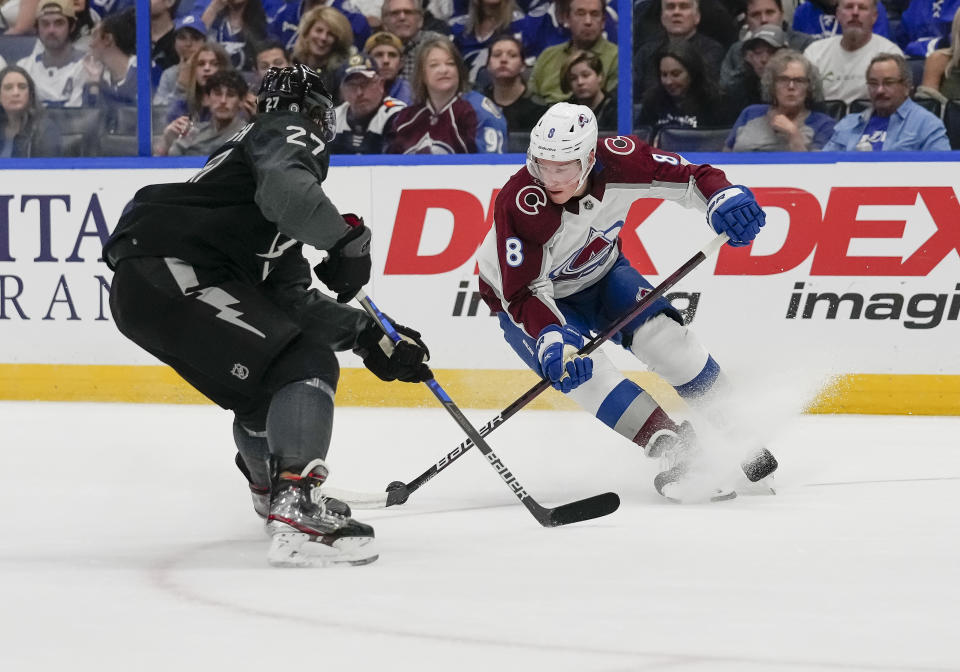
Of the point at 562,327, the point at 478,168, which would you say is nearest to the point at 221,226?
the point at 562,327

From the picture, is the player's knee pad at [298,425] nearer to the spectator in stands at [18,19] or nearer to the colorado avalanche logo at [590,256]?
the colorado avalanche logo at [590,256]

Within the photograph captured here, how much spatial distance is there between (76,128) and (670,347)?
3453 mm

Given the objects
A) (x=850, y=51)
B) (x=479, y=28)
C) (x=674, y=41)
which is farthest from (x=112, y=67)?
(x=850, y=51)

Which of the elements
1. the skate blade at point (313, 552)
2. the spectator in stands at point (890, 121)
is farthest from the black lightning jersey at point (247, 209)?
the spectator in stands at point (890, 121)

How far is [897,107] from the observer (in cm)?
525

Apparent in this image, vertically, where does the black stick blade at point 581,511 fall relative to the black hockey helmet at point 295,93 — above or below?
below

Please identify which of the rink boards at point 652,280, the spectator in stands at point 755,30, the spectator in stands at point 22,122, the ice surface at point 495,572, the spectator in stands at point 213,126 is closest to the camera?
the ice surface at point 495,572

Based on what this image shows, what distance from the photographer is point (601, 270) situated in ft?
12.0

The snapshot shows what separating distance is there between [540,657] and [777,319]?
344 centimetres

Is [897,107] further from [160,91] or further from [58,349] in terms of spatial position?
[58,349]

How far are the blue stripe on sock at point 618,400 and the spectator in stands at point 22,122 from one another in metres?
3.40

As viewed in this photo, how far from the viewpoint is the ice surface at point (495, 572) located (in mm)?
1980

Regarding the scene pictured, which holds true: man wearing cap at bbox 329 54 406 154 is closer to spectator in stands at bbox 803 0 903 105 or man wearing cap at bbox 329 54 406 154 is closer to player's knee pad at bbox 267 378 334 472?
spectator in stands at bbox 803 0 903 105

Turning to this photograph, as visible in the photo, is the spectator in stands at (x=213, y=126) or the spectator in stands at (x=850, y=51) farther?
the spectator in stands at (x=213, y=126)
